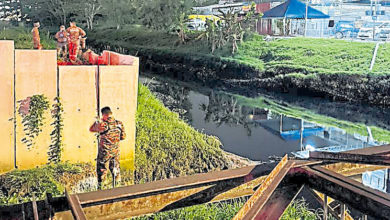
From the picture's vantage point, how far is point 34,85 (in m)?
4.34

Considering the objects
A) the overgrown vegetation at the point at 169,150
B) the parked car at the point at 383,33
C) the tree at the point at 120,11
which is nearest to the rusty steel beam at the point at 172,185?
the overgrown vegetation at the point at 169,150

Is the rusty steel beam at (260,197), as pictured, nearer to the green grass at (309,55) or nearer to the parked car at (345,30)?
the green grass at (309,55)

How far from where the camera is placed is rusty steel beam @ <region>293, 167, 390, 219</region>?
100 cm

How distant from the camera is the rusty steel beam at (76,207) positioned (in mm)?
913

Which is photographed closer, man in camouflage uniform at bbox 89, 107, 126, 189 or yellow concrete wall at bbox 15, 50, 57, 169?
yellow concrete wall at bbox 15, 50, 57, 169

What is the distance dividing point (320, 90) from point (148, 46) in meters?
7.81

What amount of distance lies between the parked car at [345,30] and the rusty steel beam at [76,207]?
15465 mm

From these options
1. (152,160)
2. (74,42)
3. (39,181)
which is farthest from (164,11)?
(39,181)

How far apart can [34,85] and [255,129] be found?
5.21 meters

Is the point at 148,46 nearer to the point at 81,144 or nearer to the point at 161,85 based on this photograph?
the point at 161,85

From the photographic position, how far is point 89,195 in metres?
1.10

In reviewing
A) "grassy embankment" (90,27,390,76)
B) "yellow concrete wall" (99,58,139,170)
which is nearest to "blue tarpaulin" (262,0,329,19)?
"grassy embankment" (90,27,390,76)

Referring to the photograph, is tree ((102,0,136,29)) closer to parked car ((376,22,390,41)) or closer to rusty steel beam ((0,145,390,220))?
parked car ((376,22,390,41))

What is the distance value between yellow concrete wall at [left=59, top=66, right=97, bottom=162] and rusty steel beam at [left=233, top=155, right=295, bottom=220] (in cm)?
362
